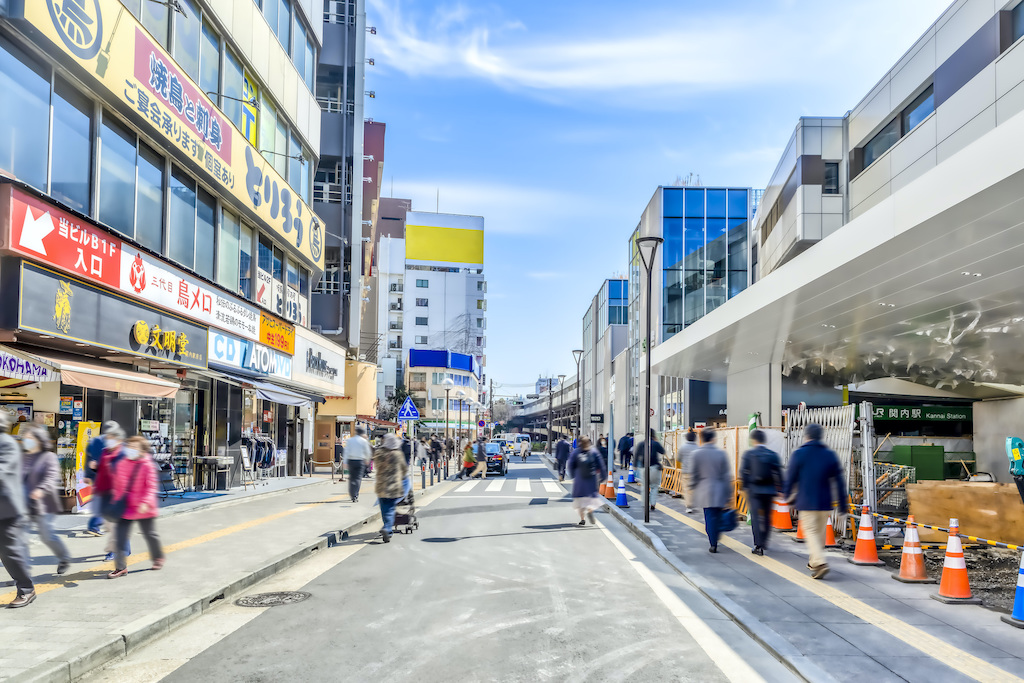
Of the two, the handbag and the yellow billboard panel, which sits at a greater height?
the yellow billboard panel

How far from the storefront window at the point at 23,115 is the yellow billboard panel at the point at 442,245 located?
106 m

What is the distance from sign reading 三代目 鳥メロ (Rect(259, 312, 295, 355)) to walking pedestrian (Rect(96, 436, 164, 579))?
1348cm

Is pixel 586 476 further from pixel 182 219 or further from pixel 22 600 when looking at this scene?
pixel 182 219

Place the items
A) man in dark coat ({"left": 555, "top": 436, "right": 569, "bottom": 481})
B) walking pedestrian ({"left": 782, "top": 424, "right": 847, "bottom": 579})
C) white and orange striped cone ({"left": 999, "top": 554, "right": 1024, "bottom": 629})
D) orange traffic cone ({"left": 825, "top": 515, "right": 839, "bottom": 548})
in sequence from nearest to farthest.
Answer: white and orange striped cone ({"left": 999, "top": 554, "right": 1024, "bottom": 629}), walking pedestrian ({"left": 782, "top": 424, "right": 847, "bottom": 579}), orange traffic cone ({"left": 825, "top": 515, "right": 839, "bottom": 548}), man in dark coat ({"left": 555, "top": 436, "right": 569, "bottom": 481})

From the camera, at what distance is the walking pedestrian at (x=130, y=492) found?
894cm

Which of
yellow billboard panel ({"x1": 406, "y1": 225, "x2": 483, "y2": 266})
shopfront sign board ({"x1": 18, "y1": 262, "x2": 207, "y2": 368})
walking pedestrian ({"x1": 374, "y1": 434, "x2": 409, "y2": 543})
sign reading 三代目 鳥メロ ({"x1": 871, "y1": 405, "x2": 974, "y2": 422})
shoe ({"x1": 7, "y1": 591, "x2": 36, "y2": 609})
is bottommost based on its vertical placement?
shoe ({"x1": 7, "y1": 591, "x2": 36, "y2": 609})

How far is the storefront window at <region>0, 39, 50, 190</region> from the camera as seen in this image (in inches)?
436

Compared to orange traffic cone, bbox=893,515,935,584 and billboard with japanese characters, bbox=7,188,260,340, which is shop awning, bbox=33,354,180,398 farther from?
orange traffic cone, bbox=893,515,935,584

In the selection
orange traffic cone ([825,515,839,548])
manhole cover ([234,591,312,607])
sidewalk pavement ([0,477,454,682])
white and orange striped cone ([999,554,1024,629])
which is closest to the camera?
sidewalk pavement ([0,477,454,682])

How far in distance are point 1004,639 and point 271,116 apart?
22408 mm

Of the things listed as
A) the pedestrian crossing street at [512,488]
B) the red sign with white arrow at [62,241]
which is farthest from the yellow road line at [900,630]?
the pedestrian crossing street at [512,488]

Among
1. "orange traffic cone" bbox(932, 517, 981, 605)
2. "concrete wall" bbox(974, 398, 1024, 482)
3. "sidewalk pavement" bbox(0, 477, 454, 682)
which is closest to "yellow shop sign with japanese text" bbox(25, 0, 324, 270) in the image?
"sidewalk pavement" bbox(0, 477, 454, 682)

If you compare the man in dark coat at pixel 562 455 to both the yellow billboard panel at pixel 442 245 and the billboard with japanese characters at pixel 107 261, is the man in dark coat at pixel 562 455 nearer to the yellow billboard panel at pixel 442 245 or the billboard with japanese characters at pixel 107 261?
the billboard with japanese characters at pixel 107 261

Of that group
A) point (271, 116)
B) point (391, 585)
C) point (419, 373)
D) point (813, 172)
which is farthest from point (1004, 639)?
point (419, 373)
